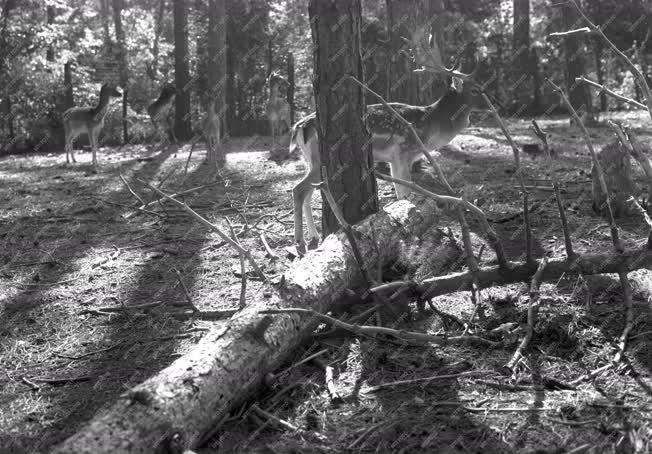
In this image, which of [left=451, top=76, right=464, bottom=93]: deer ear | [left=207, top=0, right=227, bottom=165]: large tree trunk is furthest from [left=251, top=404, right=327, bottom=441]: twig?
[left=207, top=0, right=227, bottom=165]: large tree trunk

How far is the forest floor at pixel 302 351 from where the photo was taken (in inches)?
142

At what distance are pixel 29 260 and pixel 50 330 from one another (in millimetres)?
2188

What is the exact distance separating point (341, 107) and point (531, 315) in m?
2.34

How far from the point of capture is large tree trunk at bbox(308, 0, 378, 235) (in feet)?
19.0

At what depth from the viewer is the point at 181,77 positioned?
21.7 m

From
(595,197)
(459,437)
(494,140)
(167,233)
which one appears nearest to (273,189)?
(167,233)

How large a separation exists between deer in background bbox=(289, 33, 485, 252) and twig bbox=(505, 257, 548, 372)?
209 centimetres

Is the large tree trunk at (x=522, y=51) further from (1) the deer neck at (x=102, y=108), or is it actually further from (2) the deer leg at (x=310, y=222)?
(2) the deer leg at (x=310, y=222)

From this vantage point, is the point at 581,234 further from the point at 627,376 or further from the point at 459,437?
the point at 459,437

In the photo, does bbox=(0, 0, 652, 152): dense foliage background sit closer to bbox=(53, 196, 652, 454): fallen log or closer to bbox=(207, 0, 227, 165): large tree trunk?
bbox=(207, 0, 227, 165): large tree trunk

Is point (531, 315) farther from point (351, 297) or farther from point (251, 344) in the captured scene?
point (251, 344)

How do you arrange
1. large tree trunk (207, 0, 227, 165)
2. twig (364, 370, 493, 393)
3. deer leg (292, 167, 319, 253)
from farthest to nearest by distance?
1. large tree trunk (207, 0, 227, 165)
2. deer leg (292, 167, 319, 253)
3. twig (364, 370, 493, 393)

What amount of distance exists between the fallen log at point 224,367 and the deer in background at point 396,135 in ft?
5.57

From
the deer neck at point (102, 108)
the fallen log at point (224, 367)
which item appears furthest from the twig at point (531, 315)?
the deer neck at point (102, 108)
